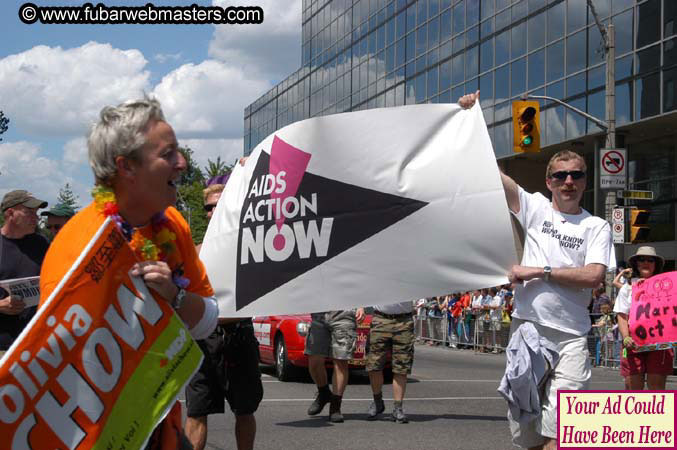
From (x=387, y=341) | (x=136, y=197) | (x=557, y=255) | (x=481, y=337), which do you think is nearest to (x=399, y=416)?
(x=387, y=341)

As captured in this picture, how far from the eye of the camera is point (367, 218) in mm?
5074

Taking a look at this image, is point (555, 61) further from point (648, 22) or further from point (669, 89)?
point (669, 89)

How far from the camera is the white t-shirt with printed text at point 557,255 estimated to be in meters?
5.29

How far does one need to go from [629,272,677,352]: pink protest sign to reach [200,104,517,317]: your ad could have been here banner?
12.5 feet

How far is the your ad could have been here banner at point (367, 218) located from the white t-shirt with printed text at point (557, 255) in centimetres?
→ 42

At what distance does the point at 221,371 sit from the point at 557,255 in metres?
2.24

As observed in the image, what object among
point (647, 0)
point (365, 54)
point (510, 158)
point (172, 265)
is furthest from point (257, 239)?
point (365, 54)

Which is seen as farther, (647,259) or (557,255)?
(647,259)

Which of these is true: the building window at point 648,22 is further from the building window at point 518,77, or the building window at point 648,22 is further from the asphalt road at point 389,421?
the asphalt road at point 389,421

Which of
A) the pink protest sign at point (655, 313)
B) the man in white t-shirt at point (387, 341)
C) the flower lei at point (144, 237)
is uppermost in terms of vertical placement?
the flower lei at point (144, 237)

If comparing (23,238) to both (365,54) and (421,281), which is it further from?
(365,54)

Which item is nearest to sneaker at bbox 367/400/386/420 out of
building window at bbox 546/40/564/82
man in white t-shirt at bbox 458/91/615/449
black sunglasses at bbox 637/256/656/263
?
black sunglasses at bbox 637/256/656/263

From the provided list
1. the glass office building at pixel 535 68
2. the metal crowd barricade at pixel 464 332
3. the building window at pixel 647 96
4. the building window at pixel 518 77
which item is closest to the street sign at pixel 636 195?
the metal crowd barricade at pixel 464 332

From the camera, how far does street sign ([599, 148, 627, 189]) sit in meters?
19.3
